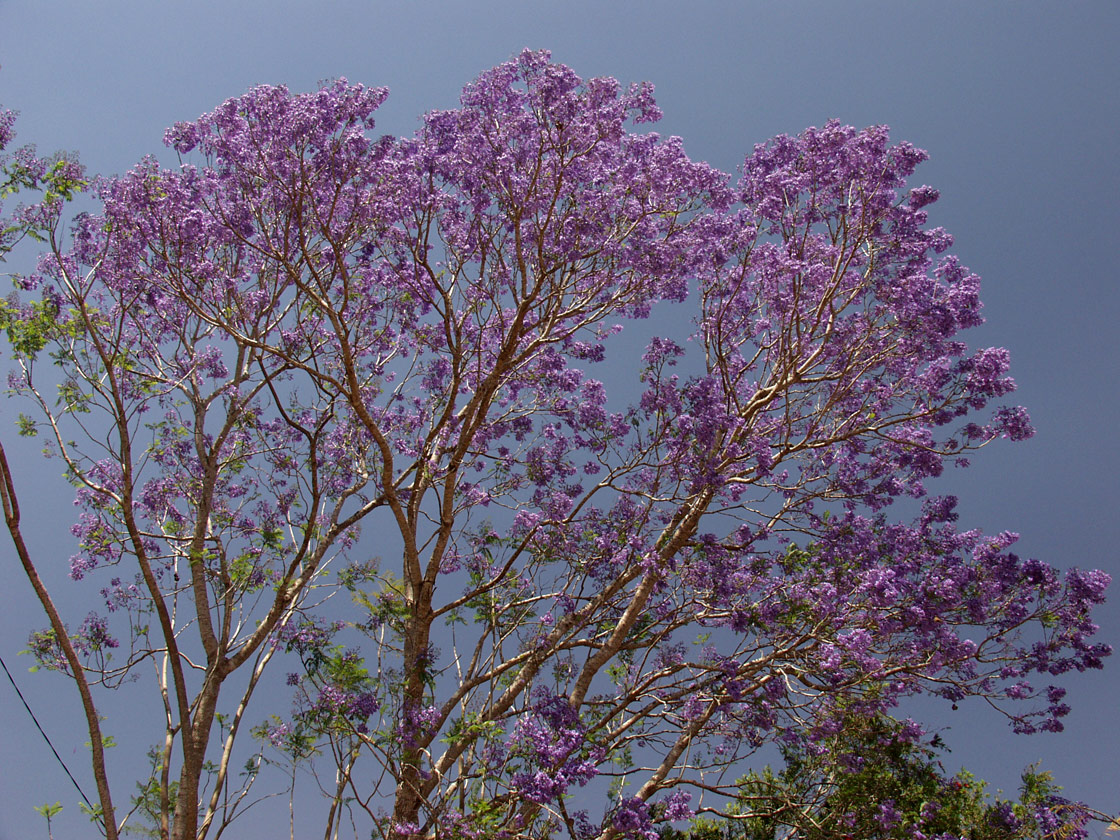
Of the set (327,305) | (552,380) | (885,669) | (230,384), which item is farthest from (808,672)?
(230,384)

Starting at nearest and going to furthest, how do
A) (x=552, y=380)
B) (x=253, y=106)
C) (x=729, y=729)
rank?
(x=253, y=106) < (x=729, y=729) < (x=552, y=380)

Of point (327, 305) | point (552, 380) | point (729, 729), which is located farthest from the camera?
point (552, 380)

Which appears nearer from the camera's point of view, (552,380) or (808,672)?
(808,672)

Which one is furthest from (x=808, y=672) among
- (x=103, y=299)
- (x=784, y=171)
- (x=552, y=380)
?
(x=103, y=299)

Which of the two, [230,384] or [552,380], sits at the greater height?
[230,384]

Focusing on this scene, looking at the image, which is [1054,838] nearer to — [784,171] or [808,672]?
[808,672]

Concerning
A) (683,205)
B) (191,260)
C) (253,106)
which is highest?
(253,106)

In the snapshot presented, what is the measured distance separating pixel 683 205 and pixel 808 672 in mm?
5155

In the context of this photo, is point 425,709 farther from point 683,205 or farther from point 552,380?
point 683,205

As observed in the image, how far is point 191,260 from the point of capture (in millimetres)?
9023

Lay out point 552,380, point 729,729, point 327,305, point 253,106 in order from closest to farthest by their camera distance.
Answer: point 327,305 < point 253,106 < point 729,729 < point 552,380

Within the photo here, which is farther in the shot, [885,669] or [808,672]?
[885,669]

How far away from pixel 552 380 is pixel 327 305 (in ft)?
10.7

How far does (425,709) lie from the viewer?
8.12 metres
